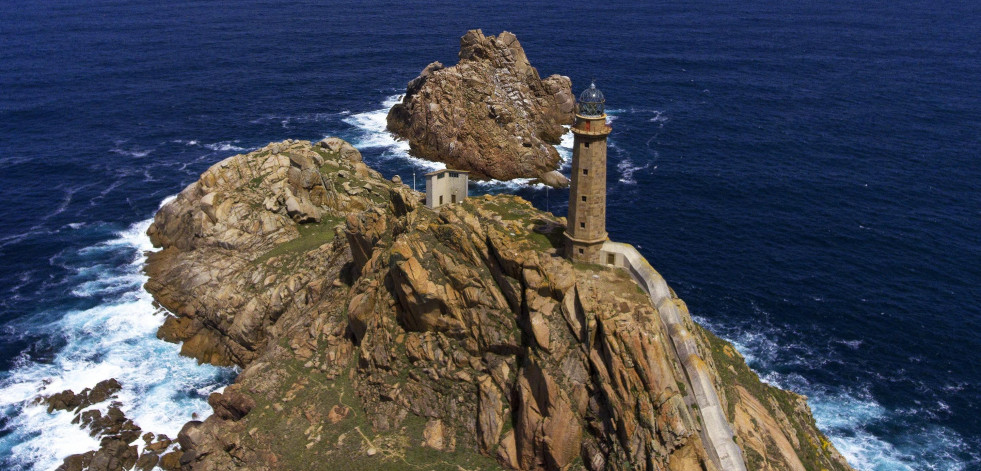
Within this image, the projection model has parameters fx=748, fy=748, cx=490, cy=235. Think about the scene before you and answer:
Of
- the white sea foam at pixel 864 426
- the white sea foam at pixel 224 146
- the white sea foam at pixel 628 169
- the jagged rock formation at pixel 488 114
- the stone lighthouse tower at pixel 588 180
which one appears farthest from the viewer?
the white sea foam at pixel 224 146

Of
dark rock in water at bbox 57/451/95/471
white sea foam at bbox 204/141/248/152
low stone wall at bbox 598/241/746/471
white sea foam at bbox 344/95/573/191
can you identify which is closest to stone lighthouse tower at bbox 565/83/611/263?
low stone wall at bbox 598/241/746/471

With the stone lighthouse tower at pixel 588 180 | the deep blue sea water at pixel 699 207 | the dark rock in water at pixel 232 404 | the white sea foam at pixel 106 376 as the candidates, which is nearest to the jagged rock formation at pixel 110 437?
the white sea foam at pixel 106 376

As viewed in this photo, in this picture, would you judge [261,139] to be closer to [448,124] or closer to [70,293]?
[448,124]

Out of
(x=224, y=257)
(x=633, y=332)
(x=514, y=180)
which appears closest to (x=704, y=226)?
(x=514, y=180)

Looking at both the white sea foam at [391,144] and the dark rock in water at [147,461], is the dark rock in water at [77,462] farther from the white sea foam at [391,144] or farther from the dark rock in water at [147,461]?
the white sea foam at [391,144]

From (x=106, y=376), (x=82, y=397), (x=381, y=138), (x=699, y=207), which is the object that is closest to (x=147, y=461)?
(x=82, y=397)

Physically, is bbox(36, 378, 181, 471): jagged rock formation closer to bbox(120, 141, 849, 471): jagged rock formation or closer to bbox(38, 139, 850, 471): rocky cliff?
bbox(38, 139, 850, 471): rocky cliff

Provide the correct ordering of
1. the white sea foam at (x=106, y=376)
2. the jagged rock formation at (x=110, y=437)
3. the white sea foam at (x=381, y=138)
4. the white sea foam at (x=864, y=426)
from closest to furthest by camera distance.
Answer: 1. the jagged rock formation at (x=110, y=437)
2. the white sea foam at (x=864, y=426)
3. the white sea foam at (x=106, y=376)
4. the white sea foam at (x=381, y=138)
